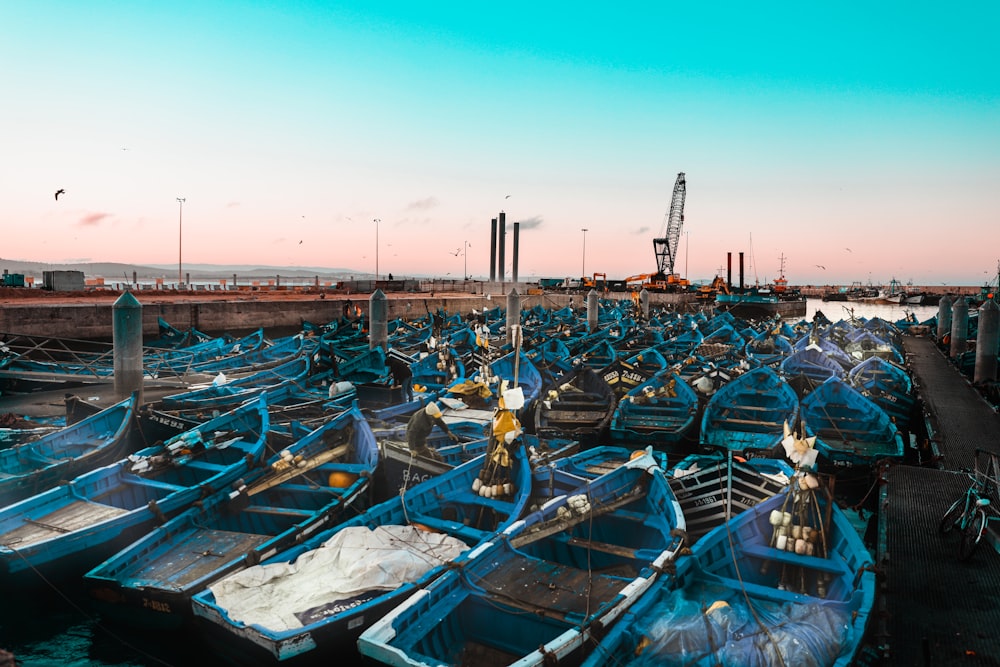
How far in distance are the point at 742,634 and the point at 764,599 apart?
120cm

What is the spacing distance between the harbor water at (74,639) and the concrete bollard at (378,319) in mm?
21124

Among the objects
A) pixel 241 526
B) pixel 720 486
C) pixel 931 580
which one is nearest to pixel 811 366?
pixel 720 486

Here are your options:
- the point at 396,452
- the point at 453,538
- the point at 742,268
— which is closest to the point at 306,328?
the point at 396,452

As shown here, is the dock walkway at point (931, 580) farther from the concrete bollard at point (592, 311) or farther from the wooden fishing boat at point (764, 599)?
the concrete bollard at point (592, 311)

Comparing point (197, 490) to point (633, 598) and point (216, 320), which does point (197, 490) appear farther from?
point (216, 320)

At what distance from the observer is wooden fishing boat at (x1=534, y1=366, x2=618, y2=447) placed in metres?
19.0

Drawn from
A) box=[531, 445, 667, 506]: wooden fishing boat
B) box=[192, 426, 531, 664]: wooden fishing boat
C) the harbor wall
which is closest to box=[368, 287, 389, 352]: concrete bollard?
box=[531, 445, 667, 506]: wooden fishing boat

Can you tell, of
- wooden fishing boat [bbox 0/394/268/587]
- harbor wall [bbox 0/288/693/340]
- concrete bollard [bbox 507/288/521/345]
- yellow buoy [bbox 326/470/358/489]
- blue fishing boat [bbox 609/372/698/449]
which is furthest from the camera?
concrete bollard [bbox 507/288/521/345]

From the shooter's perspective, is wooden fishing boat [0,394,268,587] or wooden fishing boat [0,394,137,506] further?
wooden fishing boat [0,394,137,506]

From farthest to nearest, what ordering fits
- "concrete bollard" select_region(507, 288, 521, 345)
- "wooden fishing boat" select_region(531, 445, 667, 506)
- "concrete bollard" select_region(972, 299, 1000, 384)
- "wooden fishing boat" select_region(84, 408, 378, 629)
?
"concrete bollard" select_region(507, 288, 521, 345)
"concrete bollard" select_region(972, 299, 1000, 384)
"wooden fishing boat" select_region(531, 445, 667, 506)
"wooden fishing boat" select_region(84, 408, 378, 629)

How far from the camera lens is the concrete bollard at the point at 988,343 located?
2940 centimetres

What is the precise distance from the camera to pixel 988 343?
29.5 m

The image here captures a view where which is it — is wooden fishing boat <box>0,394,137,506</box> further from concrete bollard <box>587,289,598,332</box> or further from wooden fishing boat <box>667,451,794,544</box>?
concrete bollard <box>587,289,598,332</box>

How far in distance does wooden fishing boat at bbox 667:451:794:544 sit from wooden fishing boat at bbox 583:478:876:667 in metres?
2.04
